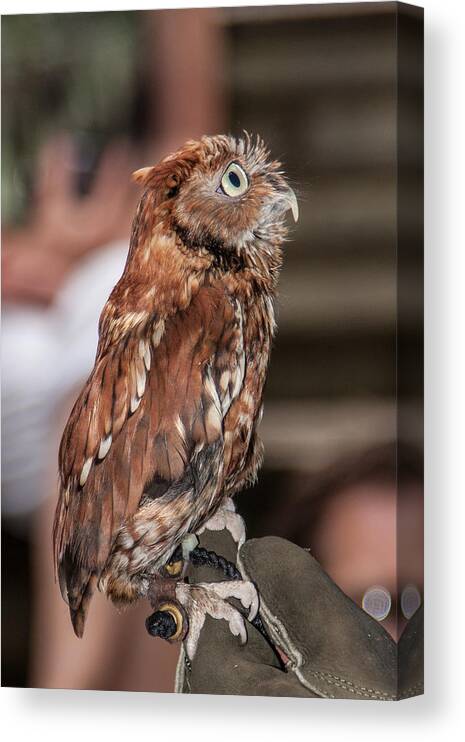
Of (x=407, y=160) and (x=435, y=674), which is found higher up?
(x=407, y=160)

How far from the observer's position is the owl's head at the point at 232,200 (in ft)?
13.5

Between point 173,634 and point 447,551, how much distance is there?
0.74 m

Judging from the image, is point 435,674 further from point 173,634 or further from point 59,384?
point 59,384

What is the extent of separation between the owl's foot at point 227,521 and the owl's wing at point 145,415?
0.46 ft

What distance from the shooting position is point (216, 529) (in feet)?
13.6

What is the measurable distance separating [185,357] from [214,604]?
638 millimetres

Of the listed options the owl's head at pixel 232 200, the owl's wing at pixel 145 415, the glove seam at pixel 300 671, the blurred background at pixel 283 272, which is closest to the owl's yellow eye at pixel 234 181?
the owl's head at pixel 232 200

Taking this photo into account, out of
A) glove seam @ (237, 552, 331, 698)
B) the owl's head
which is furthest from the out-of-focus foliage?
glove seam @ (237, 552, 331, 698)

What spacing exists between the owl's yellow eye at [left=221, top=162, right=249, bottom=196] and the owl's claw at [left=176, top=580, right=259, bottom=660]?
0.99 meters

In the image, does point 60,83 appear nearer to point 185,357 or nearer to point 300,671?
point 185,357

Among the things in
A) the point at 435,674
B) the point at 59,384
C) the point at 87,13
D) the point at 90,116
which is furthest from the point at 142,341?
the point at 435,674

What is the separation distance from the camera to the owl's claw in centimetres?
411

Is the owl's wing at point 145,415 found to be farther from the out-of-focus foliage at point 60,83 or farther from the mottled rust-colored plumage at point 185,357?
the out-of-focus foliage at point 60,83

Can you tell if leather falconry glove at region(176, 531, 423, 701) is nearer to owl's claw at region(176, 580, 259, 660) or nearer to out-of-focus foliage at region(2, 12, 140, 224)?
owl's claw at region(176, 580, 259, 660)
